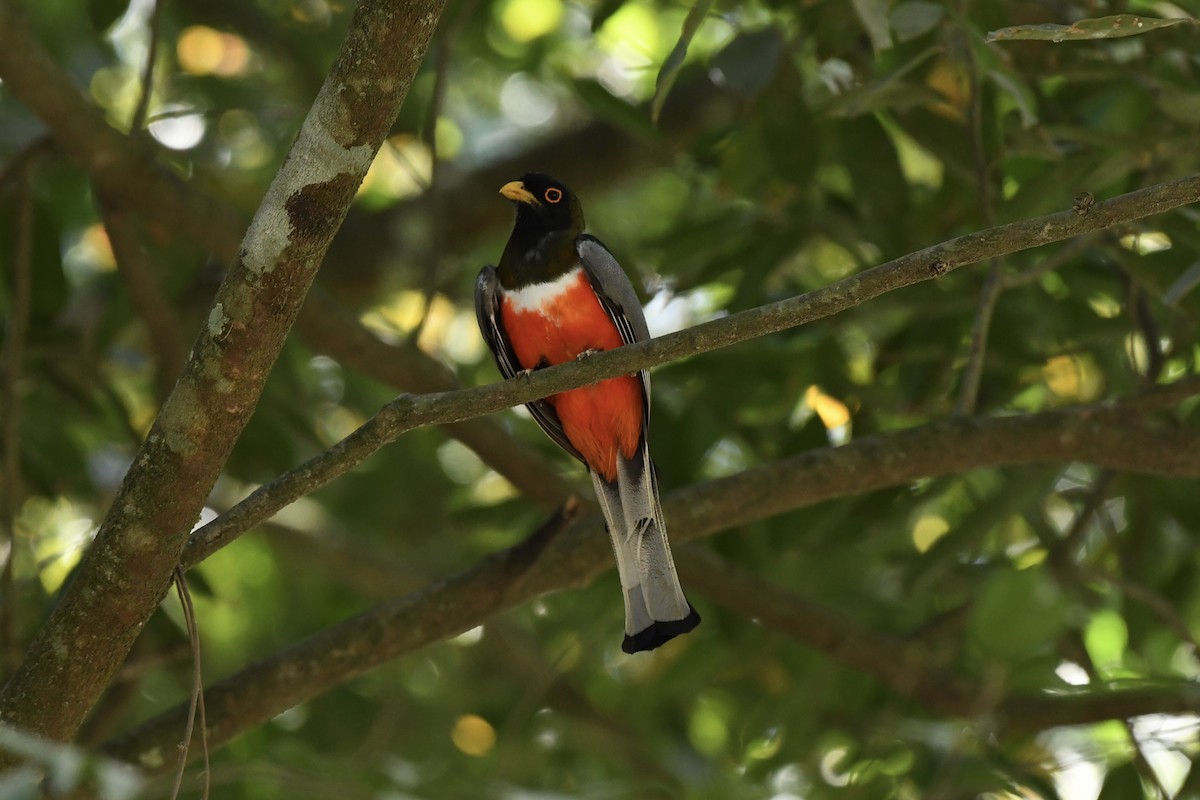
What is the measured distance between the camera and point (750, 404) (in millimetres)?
5387

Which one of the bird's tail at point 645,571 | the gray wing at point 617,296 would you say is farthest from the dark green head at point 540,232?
the bird's tail at point 645,571

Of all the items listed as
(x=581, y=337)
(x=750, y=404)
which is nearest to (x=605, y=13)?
(x=581, y=337)

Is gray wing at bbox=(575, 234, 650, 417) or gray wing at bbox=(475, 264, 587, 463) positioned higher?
gray wing at bbox=(575, 234, 650, 417)

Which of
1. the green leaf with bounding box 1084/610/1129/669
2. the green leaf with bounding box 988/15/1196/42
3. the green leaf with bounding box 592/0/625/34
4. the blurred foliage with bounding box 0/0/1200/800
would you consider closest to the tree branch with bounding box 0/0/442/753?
the blurred foliage with bounding box 0/0/1200/800

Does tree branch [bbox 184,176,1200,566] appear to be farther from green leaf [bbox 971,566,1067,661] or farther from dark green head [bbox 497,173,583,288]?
dark green head [bbox 497,173,583,288]

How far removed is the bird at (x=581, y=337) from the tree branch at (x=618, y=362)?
116 centimetres

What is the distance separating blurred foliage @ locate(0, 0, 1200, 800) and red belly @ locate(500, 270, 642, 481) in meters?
0.43

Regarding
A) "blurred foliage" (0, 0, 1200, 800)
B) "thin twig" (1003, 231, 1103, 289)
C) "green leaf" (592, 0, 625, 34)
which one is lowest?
"blurred foliage" (0, 0, 1200, 800)

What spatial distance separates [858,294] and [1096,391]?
326 centimetres

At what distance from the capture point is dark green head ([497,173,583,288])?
5125 millimetres

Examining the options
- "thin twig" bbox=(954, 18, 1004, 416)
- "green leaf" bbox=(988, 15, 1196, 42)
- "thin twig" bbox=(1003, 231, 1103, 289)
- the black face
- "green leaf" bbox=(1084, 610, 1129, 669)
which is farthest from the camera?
"green leaf" bbox=(1084, 610, 1129, 669)

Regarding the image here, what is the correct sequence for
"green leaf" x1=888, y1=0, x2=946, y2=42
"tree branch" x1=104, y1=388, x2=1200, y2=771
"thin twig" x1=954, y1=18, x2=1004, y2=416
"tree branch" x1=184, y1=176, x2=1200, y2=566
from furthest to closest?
1. "tree branch" x1=104, y1=388, x2=1200, y2=771
2. "thin twig" x1=954, y1=18, x2=1004, y2=416
3. "green leaf" x1=888, y1=0, x2=946, y2=42
4. "tree branch" x1=184, y1=176, x2=1200, y2=566

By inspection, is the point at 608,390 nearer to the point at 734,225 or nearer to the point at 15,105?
the point at 734,225

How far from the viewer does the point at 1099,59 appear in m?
4.64
